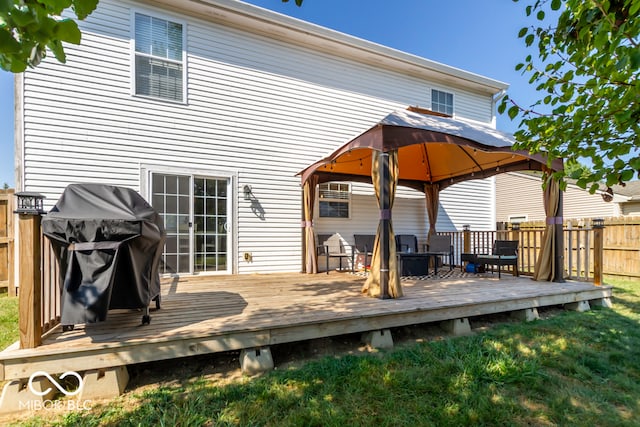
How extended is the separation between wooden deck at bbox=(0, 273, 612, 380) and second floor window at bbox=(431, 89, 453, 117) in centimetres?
516

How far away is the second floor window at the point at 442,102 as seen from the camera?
27.9 ft

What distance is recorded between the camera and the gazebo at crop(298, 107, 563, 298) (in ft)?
13.5

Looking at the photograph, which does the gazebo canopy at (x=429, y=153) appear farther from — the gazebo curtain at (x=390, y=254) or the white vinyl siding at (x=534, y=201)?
the white vinyl siding at (x=534, y=201)

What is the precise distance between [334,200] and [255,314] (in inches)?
A: 183

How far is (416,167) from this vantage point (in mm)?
7641

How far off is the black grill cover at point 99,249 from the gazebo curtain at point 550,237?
20.3 ft

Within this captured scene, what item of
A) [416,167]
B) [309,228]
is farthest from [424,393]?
[416,167]

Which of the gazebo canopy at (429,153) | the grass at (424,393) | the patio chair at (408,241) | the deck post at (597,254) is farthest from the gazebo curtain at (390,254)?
the deck post at (597,254)

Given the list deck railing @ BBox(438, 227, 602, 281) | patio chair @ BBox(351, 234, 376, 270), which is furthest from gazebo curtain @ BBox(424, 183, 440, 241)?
patio chair @ BBox(351, 234, 376, 270)

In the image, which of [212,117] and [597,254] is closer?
[597,254]

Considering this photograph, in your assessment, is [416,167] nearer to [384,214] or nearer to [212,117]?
[384,214]

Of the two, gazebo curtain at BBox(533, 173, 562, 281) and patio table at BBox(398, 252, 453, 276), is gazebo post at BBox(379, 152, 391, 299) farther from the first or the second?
gazebo curtain at BBox(533, 173, 562, 281)

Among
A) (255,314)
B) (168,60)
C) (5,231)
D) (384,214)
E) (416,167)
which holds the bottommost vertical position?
(255,314)

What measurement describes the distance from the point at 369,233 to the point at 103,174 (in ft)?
19.2
